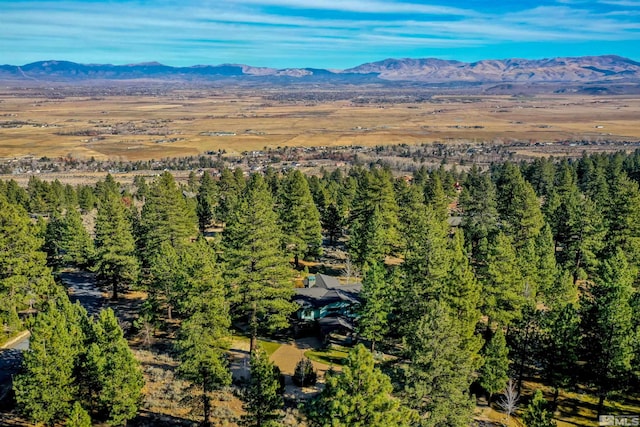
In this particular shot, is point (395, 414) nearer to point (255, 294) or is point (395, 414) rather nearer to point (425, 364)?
point (425, 364)

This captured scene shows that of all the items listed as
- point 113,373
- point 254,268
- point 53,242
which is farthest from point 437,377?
point 53,242

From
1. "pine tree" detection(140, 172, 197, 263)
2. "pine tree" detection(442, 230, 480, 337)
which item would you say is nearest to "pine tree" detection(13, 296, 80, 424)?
A: "pine tree" detection(442, 230, 480, 337)

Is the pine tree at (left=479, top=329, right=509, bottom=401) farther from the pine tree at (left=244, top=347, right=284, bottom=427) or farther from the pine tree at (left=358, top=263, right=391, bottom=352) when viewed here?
the pine tree at (left=244, top=347, right=284, bottom=427)

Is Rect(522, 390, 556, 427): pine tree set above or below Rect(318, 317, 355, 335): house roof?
above

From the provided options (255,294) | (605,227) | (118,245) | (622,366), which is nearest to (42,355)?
(255,294)

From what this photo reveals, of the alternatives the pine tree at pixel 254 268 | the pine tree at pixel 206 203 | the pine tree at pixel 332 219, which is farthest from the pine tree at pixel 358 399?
the pine tree at pixel 206 203

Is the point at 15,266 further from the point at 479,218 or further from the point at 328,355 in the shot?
the point at 479,218

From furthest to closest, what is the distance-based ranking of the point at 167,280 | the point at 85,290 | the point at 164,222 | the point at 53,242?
the point at 53,242
the point at 85,290
the point at 164,222
the point at 167,280
